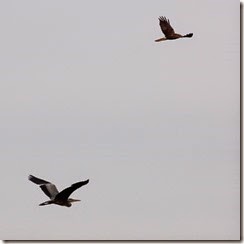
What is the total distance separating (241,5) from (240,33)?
1.02 ft

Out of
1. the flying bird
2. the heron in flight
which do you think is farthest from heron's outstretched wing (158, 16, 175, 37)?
the heron in flight

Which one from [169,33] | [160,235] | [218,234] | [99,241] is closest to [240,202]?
[218,234]

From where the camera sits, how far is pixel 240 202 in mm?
5758

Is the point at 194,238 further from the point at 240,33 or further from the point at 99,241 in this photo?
the point at 240,33

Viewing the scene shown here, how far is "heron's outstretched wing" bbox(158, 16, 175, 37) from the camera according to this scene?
5.68 metres

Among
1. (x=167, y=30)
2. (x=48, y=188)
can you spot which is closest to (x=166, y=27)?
(x=167, y=30)

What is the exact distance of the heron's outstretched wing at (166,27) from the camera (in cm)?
568

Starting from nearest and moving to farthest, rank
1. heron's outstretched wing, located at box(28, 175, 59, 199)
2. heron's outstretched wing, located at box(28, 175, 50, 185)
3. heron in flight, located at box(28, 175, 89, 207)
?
1. heron in flight, located at box(28, 175, 89, 207)
2. heron's outstretched wing, located at box(28, 175, 59, 199)
3. heron's outstretched wing, located at box(28, 175, 50, 185)

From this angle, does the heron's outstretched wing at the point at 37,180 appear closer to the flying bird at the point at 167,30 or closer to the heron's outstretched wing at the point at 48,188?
the heron's outstretched wing at the point at 48,188

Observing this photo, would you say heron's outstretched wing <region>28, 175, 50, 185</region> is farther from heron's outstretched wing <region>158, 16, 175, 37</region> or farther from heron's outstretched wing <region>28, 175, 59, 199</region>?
heron's outstretched wing <region>158, 16, 175, 37</region>

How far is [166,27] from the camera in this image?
18.6 ft

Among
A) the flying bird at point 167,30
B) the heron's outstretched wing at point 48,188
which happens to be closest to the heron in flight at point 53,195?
the heron's outstretched wing at point 48,188

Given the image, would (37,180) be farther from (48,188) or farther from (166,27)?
(166,27)

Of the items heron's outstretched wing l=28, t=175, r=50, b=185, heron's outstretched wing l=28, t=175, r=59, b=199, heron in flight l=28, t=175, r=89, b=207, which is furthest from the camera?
heron's outstretched wing l=28, t=175, r=50, b=185
